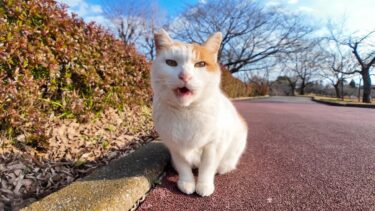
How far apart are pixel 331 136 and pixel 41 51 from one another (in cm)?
370

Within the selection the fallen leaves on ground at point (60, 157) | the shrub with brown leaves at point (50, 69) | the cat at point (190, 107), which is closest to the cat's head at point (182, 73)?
the cat at point (190, 107)

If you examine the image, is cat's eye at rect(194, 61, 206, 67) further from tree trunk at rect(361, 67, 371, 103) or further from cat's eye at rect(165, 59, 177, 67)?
tree trunk at rect(361, 67, 371, 103)

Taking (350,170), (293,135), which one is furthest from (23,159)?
(293,135)

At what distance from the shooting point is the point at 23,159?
179cm

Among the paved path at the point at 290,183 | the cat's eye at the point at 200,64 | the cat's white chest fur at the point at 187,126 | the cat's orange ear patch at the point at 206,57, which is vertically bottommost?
the paved path at the point at 290,183

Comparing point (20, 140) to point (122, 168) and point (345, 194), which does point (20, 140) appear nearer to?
point (122, 168)

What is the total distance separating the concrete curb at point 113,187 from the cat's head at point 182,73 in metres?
0.54

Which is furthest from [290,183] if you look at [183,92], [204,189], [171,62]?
[171,62]

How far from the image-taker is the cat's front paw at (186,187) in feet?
5.57

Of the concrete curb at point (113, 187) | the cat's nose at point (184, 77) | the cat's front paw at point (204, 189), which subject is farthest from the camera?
the cat's front paw at point (204, 189)

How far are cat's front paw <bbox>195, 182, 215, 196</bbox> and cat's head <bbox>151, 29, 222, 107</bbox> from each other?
54 centimetres

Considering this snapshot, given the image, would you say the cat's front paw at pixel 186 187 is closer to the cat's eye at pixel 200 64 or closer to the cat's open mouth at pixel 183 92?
the cat's open mouth at pixel 183 92

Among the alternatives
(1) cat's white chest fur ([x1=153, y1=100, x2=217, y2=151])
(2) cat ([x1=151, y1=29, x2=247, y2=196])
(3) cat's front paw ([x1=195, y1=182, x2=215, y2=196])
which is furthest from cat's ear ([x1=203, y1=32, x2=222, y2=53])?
(3) cat's front paw ([x1=195, y1=182, x2=215, y2=196])

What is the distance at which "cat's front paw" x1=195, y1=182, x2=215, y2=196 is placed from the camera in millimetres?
1679
